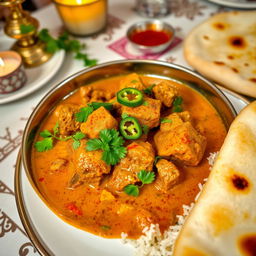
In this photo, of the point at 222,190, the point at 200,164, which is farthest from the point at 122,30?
the point at 222,190

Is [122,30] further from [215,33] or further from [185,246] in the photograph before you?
[185,246]

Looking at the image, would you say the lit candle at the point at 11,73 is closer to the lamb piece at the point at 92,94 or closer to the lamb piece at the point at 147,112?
the lamb piece at the point at 92,94

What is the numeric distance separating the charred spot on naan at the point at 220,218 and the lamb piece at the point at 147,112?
924mm

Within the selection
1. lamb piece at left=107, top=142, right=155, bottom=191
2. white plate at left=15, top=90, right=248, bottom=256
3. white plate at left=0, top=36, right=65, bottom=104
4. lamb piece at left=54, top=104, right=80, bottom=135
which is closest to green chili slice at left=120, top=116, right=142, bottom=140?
lamb piece at left=107, top=142, right=155, bottom=191

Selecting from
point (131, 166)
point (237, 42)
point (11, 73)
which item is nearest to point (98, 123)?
point (131, 166)

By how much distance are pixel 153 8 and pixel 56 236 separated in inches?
135

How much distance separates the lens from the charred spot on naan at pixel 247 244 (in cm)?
187

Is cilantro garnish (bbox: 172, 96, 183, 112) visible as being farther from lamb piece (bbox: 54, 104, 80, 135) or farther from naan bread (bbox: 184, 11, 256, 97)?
lamb piece (bbox: 54, 104, 80, 135)

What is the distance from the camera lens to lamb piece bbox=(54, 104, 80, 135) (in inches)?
108

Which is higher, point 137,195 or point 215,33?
point 215,33

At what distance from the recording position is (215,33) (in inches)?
143

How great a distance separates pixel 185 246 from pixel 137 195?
666 mm

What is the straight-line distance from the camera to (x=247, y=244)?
1.90m

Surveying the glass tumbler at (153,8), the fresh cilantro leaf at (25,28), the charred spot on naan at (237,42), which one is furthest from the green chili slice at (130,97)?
the glass tumbler at (153,8)
